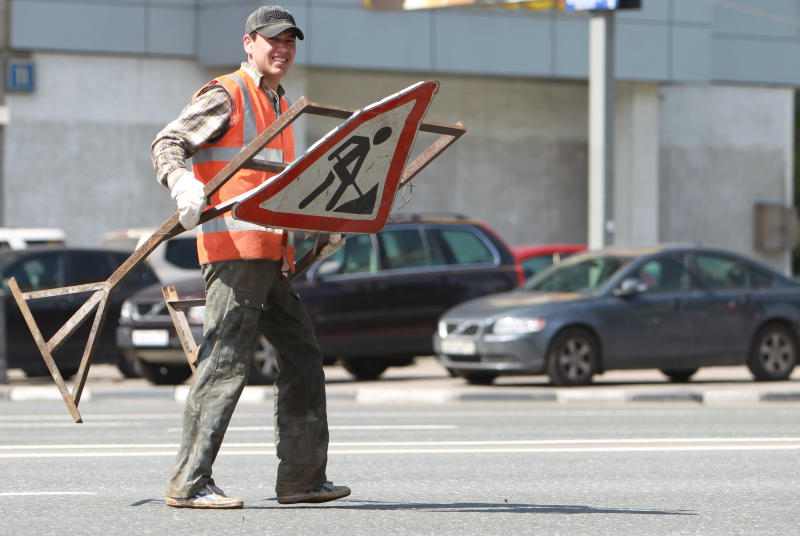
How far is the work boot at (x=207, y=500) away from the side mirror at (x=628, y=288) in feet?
32.7

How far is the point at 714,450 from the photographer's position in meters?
8.96

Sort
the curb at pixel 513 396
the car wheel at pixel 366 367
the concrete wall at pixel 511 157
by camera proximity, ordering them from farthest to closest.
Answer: the concrete wall at pixel 511 157 → the car wheel at pixel 366 367 → the curb at pixel 513 396

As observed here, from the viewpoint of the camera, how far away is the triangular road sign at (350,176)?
601 cm

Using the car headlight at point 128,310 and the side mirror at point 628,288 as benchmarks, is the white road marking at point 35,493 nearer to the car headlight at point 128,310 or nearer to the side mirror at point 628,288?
the car headlight at point 128,310

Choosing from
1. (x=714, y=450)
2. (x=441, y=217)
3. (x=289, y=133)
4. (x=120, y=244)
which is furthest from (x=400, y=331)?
(x=289, y=133)

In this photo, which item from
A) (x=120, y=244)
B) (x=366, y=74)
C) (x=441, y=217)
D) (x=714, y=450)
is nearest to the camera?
(x=714, y=450)

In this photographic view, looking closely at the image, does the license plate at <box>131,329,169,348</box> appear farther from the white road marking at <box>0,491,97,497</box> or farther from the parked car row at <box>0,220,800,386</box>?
the white road marking at <box>0,491,97,497</box>

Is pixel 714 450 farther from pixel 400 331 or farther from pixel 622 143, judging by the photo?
pixel 622 143

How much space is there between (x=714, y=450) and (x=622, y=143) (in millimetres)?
23465

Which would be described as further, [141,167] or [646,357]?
[141,167]

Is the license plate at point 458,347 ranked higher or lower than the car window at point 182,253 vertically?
lower

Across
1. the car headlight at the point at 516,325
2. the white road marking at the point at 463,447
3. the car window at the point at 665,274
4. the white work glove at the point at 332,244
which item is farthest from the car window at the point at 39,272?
the white work glove at the point at 332,244

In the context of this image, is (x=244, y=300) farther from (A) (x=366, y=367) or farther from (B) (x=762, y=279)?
(B) (x=762, y=279)

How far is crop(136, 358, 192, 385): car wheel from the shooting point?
16234 mm
